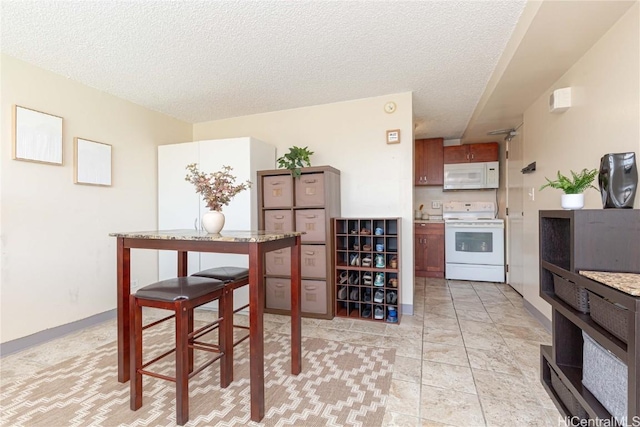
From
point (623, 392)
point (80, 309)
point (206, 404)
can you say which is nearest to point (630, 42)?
point (623, 392)

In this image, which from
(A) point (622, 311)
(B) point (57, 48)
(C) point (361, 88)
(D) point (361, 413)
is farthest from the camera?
(C) point (361, 88)

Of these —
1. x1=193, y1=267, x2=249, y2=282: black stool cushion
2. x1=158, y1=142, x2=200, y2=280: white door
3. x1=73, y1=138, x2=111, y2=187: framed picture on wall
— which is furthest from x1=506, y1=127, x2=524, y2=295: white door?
x1=73, y1=138, x2=111, y2=187: framed picture on wall

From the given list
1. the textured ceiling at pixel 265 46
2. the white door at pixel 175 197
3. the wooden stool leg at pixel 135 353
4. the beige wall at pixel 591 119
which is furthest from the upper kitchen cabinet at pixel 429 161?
the wooden stool leg at pixel 135 353

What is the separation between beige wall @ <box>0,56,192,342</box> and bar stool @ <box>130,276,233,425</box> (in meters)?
1.59

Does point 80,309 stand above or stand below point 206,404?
above

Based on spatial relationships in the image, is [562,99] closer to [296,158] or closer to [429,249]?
[296,158]

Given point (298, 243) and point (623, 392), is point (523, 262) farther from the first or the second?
point (298, 243)

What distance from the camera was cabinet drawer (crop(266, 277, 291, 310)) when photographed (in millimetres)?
3131

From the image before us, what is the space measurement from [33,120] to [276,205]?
85.0 inches

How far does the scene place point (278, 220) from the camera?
3158 millimetres

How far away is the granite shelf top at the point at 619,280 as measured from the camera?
1.00m

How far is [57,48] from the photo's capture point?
87.6 inches

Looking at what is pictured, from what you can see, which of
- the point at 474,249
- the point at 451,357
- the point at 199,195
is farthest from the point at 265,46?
the point at 474,249

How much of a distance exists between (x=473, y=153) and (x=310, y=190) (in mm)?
3303
